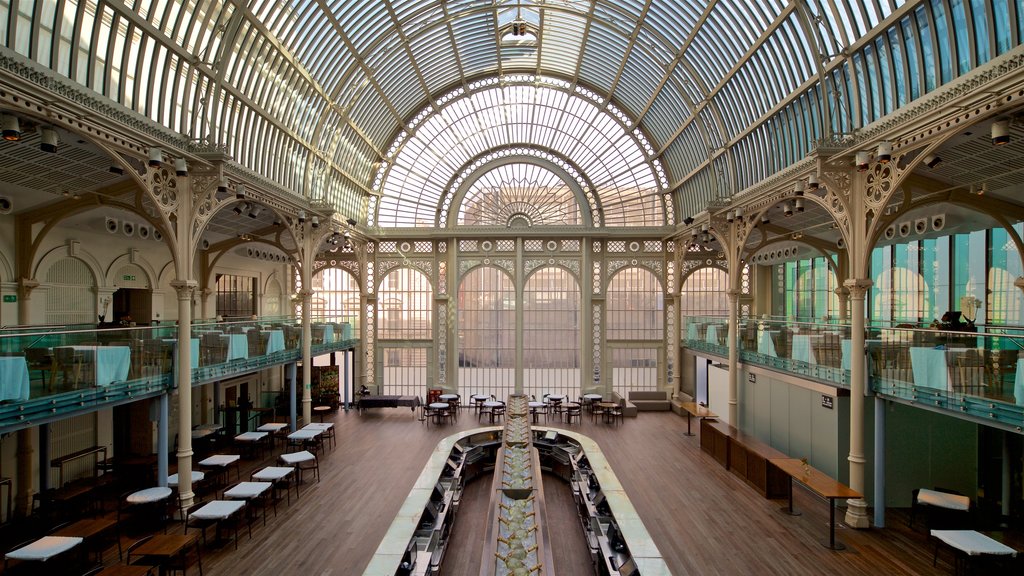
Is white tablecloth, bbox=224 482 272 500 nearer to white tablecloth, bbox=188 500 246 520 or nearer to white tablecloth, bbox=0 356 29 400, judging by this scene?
white tablecloth, bbox=188 500 246 520

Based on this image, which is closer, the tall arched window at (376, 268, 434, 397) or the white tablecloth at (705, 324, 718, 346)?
the white tablecloth at (705, 324, 718, 346)

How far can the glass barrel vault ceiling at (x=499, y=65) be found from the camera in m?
11.4

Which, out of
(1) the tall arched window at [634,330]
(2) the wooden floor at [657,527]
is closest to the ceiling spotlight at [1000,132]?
(2) the wooden floor at [657,527]

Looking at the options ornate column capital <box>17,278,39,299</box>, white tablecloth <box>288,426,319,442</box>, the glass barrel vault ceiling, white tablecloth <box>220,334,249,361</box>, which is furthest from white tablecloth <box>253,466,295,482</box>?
the glass barrel vault ceiling

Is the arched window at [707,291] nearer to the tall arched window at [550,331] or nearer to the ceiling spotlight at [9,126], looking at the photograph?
the tall arched window at [550,331]

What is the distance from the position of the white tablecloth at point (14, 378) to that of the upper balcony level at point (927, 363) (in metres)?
17.3

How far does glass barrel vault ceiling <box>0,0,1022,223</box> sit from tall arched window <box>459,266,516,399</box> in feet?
27.4

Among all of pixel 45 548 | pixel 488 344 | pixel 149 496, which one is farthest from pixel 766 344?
pixel 45 548

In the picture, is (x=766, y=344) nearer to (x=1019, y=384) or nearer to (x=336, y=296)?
(x=1019, y=384)

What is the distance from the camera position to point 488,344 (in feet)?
93.6

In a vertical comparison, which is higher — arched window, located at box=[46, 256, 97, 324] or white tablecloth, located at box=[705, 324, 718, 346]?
arched window, located at box=[46, 256, 97, 324]

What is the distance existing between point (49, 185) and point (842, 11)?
2027cm

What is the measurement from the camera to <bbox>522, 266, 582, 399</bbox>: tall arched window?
28359 mm

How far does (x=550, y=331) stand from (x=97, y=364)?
20396 mm
